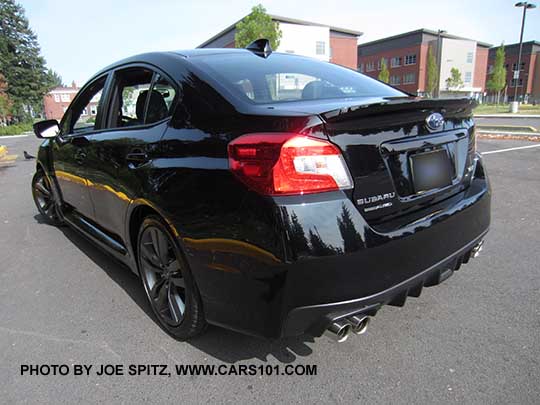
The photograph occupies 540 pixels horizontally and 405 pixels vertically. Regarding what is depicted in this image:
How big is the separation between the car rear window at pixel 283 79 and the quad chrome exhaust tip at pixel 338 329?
3.71 feet

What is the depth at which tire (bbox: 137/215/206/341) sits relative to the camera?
221cm

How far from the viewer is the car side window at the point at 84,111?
343 cm

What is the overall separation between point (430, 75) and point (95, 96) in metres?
69.4

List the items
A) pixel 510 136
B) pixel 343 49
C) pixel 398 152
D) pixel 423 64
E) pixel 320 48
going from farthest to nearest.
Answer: pixel 423 64
pixel 343 49
pixel 320 48
pixel 510 136
pixel 398 152

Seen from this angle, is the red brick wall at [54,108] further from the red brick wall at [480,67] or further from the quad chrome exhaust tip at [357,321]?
the quad chrome exhaust tip at [357,321]

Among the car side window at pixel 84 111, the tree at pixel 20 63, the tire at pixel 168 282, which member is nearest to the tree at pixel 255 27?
the car side window at pixel 84 111

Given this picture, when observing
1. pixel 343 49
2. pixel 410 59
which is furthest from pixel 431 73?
pixel 343 49

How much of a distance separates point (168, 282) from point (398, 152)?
5.06ft

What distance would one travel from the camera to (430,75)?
6425 cm

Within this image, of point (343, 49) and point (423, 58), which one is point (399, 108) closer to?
point (343, 49)

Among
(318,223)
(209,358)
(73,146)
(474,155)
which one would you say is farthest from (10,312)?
(474,155)

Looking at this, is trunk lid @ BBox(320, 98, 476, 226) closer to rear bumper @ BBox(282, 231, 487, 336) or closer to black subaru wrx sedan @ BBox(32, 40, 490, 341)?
black subaru wrx sedan @ BBox(32, 40, 490, 341)

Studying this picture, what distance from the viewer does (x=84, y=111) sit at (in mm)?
3895

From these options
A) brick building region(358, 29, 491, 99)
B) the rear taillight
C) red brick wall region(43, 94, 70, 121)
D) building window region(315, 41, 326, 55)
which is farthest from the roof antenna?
red brick wall region(43, 94, 70, 121)
